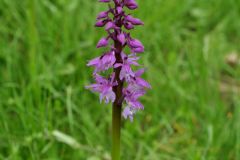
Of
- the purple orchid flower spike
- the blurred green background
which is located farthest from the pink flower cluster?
the blurred green background

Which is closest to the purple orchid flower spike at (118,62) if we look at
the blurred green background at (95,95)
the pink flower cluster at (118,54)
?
the pink flower cluster at (118,54)

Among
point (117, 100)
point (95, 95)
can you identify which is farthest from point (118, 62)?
point (95, 95)

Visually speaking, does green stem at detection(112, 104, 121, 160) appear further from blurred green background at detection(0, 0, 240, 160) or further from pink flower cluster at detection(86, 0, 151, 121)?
blurred green background at detection(0, 0, 240, 160)

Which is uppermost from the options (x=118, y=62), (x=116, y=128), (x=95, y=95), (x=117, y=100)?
(x=118, y=62)

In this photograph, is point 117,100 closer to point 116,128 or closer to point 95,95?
point 116,128

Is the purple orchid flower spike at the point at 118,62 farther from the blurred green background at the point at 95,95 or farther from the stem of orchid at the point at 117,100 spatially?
the blurred green background at the point at 95,95

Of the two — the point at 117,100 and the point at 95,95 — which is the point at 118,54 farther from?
the point at 95,95

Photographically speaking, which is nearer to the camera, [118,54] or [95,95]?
[118,54]

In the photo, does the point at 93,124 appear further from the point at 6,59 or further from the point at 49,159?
the point at 6,59

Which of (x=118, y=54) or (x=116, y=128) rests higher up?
(x=118, y=54)
